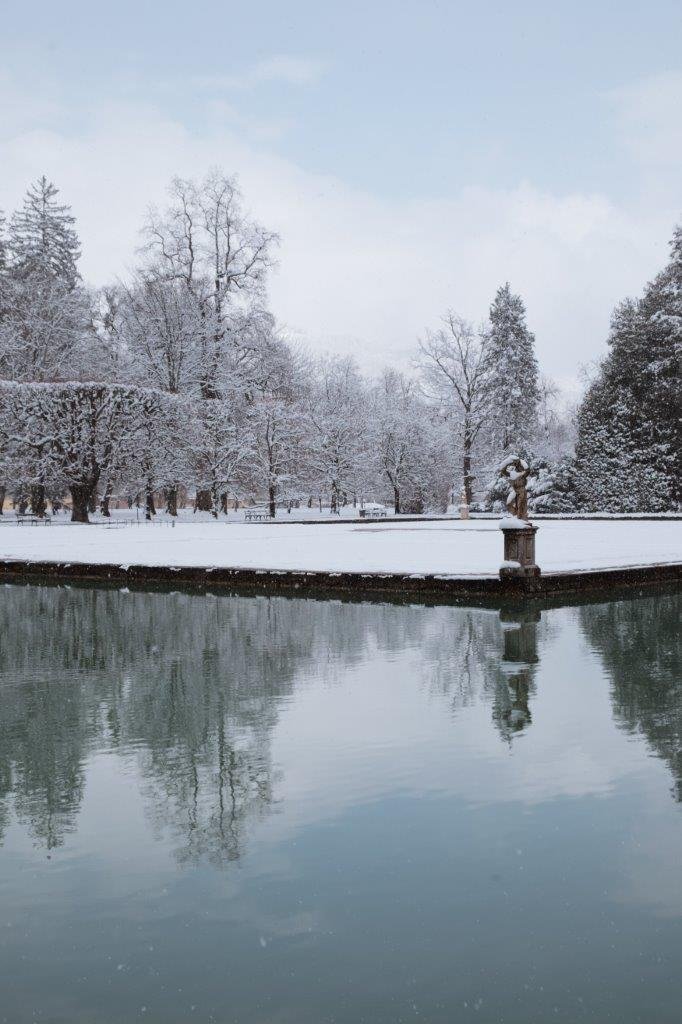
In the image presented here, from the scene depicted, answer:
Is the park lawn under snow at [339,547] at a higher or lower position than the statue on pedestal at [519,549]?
lower

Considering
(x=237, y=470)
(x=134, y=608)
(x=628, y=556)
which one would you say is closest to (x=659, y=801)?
(x=134, y=608)

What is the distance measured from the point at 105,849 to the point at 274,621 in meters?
9.38

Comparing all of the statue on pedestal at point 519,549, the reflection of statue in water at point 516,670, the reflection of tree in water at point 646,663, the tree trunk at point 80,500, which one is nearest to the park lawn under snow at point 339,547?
the statue on pedestal at point 519,549

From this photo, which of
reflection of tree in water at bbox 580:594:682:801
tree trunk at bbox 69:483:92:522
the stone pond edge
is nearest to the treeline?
tree trunk at bbox 69:483:92:522

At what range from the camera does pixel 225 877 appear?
495cm

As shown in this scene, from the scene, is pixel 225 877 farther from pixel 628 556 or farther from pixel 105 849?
pixel 628 556

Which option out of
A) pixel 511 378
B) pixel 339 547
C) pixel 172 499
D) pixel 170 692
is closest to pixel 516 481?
pixel 339 547

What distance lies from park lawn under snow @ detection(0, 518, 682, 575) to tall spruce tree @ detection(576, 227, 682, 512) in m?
10.3

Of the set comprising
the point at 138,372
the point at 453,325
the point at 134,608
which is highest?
the point at 453,325

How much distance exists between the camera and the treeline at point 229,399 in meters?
42.0

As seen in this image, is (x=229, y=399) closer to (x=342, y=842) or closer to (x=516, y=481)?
(x=516, y=481)

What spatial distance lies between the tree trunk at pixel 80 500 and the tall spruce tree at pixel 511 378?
31247mm

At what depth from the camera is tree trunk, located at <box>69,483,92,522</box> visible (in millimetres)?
42000

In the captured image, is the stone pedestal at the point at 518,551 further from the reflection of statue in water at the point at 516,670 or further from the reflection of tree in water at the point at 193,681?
the reflection of tree in water at the point at 193,681
